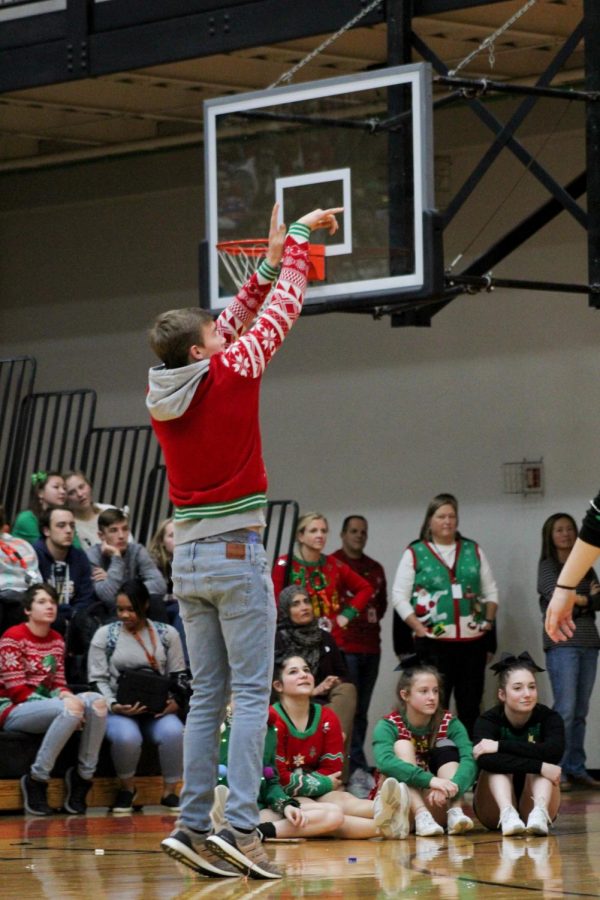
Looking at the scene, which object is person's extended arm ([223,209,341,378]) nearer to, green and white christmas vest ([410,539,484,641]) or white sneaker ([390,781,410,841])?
white sneaker ([390,781,410,841])

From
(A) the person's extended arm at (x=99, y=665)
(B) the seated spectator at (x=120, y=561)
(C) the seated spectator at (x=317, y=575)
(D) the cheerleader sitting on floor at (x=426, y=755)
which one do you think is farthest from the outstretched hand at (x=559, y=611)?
(C) the seated spectator at (x=317, y=575)

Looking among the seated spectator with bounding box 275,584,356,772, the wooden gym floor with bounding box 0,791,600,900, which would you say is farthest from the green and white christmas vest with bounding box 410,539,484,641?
the wooden gym floor with bounding box 0,791,600,900

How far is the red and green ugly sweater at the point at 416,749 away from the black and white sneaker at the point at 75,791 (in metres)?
2.28

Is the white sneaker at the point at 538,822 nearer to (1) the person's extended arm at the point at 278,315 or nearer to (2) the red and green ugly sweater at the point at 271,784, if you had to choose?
(2) the red and green ugly sweater at the point at 271,784

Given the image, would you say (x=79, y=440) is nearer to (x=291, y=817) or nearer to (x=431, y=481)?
(x=431, y=481)

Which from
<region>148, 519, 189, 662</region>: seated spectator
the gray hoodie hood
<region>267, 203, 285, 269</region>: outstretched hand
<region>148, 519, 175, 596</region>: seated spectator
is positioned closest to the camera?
the gray hoodie hood

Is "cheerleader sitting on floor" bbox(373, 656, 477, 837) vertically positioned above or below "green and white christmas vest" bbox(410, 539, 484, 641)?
below


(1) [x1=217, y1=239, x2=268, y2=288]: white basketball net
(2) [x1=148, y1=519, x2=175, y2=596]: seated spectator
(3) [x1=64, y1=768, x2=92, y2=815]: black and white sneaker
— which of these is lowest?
(3) [x1=64, y1=768, x2=92, y2=815]: black and white sneaker

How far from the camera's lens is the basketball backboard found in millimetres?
8266

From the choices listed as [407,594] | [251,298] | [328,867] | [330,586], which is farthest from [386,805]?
[330,586]

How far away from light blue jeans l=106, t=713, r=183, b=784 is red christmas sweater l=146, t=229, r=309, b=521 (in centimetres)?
429

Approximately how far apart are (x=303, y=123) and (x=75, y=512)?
324 cm

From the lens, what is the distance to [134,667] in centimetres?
930

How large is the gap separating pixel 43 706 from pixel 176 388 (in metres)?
4.33
